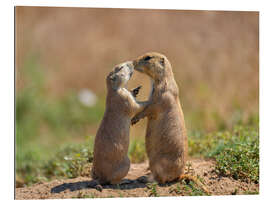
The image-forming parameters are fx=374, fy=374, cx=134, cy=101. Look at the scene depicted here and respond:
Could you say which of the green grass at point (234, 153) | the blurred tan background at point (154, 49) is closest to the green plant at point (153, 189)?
the green grass at point (234, 153)

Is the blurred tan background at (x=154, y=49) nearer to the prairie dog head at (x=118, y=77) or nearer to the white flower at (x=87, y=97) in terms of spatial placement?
the white flower at (x=87, y=97)

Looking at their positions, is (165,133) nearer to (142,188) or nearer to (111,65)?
(142,188)

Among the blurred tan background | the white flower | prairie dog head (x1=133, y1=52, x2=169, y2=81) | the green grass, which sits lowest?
the green grass

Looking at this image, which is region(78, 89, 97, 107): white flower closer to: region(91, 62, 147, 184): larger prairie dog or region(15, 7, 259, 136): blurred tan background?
region(15, 7, 259, 136): blurred tan background

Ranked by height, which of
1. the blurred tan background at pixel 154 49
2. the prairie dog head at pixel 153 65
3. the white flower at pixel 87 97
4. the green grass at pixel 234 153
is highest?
the blurred tan background at pixel 154 49

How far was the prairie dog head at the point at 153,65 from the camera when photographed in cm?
539

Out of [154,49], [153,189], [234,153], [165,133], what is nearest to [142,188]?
[153,189]

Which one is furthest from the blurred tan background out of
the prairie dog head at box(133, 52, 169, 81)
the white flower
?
the prairie dog head at box(133, 52, 169, 81)

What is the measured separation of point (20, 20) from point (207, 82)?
726 cm

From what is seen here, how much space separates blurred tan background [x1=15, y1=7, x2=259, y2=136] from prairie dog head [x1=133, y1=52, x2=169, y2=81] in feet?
15.9

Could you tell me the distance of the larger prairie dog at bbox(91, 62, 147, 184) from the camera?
502cm

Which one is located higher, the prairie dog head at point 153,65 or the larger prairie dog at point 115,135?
the prairie dog head at point 153,65

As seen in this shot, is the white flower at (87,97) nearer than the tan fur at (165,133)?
No

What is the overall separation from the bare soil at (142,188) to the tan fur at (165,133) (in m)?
0.21
